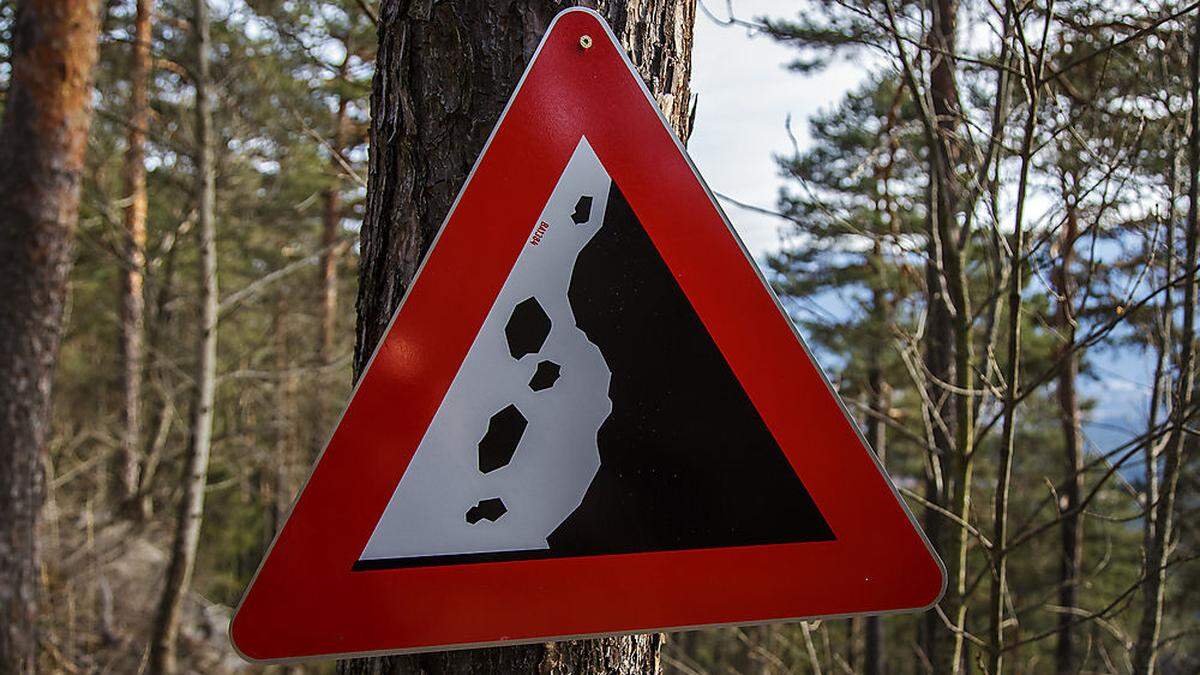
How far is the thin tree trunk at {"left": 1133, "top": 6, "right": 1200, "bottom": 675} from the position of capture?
8.32 feet

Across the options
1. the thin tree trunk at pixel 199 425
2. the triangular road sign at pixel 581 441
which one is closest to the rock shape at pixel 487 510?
the triangular road sign at pixel 581 441

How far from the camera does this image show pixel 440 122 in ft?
4.41

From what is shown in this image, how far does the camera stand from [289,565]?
1157mm

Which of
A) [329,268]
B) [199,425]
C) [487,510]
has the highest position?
[329,268]

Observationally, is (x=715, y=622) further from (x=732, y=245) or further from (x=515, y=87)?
(x=515, y=87)

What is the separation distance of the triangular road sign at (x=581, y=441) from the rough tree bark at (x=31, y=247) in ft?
14.1

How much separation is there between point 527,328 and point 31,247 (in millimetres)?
4628

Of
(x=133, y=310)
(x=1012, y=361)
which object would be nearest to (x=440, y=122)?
(x=1012, y=361)

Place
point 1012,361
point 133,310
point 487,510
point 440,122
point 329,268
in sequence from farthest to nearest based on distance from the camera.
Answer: point 329,268 → point 133,310 → point 1012,361 → point 440,122 → point 487,510

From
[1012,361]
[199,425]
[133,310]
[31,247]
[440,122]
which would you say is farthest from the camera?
[133,310]

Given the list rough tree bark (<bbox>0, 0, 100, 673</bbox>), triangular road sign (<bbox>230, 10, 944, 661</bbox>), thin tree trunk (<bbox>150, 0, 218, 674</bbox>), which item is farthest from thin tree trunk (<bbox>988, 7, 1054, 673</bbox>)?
thin tree trunk (<bbox>150, 0, 218, 674</bbox>)

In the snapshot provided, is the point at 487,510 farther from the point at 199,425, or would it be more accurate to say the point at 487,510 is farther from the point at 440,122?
the point at 199,425

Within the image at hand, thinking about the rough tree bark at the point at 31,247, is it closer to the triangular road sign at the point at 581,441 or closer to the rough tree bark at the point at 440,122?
the rough tree bark at the point at 440,122

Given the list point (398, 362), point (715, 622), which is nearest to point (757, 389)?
point (715, 622)
